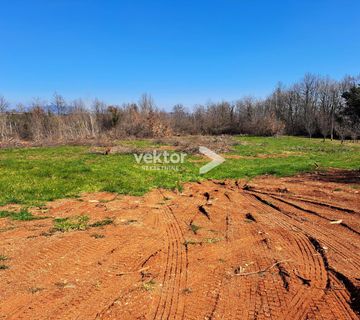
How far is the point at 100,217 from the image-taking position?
7211 mm

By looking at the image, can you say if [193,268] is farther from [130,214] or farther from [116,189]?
[116,189]

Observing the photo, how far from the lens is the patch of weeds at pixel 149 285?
159 inches

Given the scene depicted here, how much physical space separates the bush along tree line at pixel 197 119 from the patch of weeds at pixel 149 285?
34538mm

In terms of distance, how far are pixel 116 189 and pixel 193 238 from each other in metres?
4.90

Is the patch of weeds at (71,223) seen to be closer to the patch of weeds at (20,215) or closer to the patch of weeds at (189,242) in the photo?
the patch of weeds at (20,215)

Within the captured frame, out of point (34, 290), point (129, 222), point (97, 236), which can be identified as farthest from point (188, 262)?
point (129, 222)

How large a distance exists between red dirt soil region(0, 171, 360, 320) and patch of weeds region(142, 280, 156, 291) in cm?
2

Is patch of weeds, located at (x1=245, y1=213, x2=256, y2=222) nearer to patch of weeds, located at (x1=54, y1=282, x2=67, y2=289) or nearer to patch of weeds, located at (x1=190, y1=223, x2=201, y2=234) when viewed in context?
patch of weeds, located at (x1=190, y1=223, x2=201, y2=234)

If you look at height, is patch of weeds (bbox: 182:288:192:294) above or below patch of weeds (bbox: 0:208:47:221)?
below

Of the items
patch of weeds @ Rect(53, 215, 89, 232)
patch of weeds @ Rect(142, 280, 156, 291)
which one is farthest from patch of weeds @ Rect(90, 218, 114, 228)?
patch of weeds @ Rect(142, 280, 156, 291)

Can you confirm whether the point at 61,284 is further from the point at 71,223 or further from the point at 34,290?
the point at 71,223

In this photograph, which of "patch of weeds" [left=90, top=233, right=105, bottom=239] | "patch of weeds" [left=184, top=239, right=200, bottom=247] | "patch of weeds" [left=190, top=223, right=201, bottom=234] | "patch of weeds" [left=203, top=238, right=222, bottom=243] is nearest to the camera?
"patch of weeds" [left=184, top=239, right=200, bottom=247]

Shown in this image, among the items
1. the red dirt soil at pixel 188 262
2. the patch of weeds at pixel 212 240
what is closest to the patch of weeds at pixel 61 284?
the red dirt soil at pixel 188 262

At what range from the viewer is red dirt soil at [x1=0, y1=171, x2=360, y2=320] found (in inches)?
143
